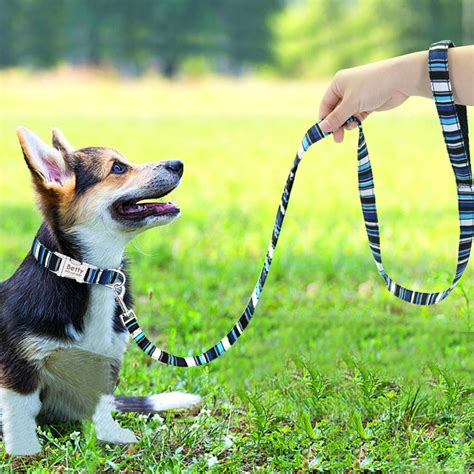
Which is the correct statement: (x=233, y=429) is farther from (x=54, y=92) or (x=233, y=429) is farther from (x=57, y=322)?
(x=54, y=92)

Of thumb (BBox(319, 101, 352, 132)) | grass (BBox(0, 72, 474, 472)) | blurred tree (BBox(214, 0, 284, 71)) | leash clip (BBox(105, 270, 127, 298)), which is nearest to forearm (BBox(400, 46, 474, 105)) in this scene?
thumb (BBox(319, 101, 352, 132))

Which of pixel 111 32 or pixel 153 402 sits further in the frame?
pixel 111 32

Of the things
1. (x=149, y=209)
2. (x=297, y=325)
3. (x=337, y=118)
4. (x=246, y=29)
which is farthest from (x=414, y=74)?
(x=246, y=29)

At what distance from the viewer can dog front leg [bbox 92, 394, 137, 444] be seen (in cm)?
315

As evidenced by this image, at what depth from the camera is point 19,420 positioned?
2957 millimetres

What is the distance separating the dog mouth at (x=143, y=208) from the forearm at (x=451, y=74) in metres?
0.96

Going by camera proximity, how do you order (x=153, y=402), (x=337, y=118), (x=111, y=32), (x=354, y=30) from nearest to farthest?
(x=337, y=118), (x=153, y=402), (x=111, y=32), (x=354, y=30)

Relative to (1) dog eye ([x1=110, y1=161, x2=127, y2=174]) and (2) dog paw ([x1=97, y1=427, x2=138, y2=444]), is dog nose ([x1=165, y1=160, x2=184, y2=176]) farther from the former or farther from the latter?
(2) dog paw ([x1=97, y1=427, x2=138, y2=444])

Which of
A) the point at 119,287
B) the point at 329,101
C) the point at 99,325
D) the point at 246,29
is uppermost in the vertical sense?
the point at 246,29

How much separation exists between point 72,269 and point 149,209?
360mm

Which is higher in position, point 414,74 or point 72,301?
point 414,74

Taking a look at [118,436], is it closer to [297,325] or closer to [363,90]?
[363,90]

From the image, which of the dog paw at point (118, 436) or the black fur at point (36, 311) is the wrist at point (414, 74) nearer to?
the black fur at point (36, 311)

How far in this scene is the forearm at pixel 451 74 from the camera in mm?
2881
